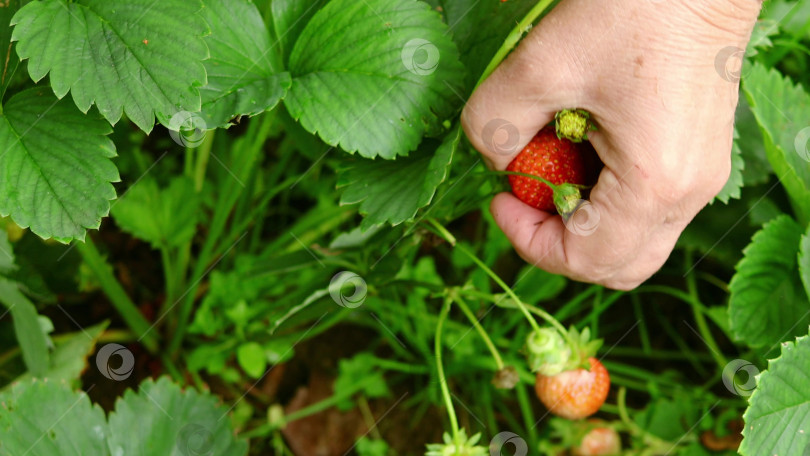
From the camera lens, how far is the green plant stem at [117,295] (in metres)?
0.83

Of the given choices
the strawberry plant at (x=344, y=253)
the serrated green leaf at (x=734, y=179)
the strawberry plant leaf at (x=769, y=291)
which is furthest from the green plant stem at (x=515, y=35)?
the strawberry plant leaf at (x=769, y=291)

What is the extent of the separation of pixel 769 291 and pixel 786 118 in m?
0.23

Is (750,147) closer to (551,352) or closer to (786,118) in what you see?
(786,118)

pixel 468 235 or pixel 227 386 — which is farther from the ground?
pixel 468 235

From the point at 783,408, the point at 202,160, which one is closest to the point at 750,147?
the point at 783,408

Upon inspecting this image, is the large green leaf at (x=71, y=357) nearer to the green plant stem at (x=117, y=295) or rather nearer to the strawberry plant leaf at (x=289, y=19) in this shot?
the green plant stem at (x=117, y=295)

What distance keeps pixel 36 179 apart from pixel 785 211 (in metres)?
0.96

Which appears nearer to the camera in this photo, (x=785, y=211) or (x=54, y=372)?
(x=54, y=372)

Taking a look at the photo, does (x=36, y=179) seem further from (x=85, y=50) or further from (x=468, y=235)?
(x=468, y=235)

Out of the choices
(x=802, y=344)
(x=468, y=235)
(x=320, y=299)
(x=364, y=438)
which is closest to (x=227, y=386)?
(x=364, y=438)

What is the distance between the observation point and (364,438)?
105 cm

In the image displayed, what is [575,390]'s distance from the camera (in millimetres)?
752

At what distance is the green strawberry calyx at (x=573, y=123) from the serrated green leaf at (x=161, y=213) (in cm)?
54

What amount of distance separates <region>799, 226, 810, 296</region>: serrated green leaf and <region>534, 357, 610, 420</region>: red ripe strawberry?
0.25m
